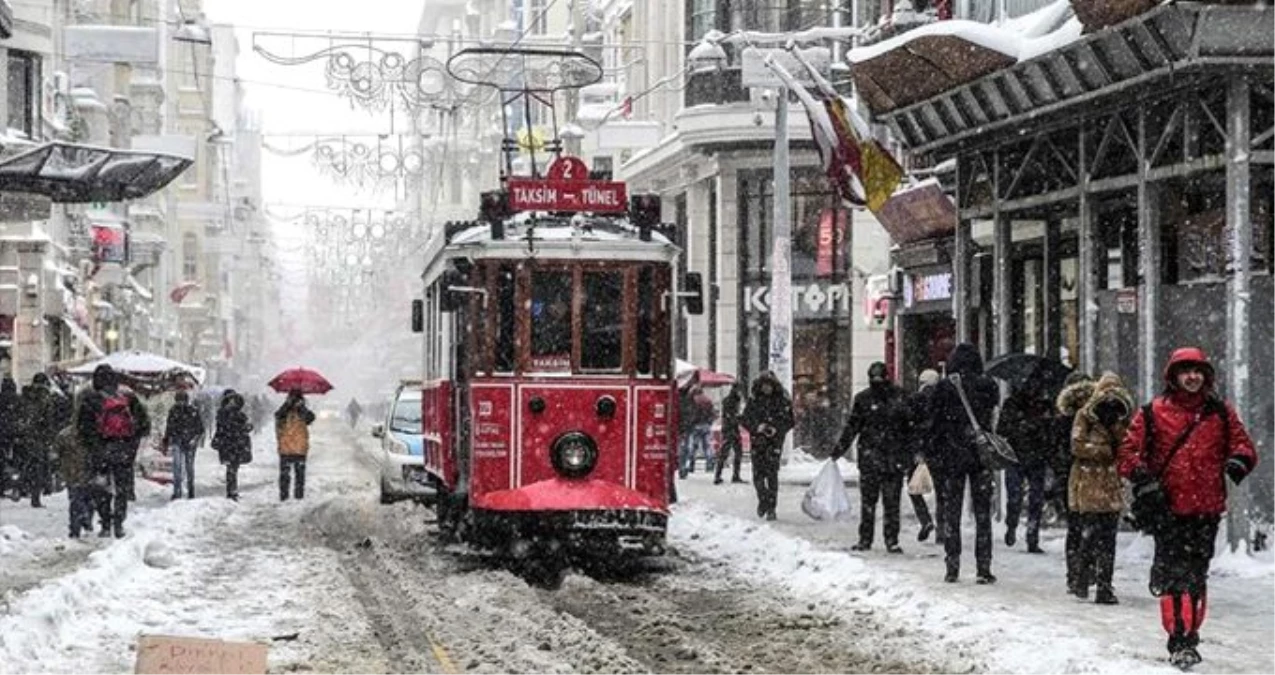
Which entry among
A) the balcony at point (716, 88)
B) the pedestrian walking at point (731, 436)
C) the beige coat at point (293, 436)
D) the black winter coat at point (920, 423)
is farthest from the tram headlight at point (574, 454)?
the balcony at point (716, 88)

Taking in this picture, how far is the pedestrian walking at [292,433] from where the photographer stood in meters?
31.4

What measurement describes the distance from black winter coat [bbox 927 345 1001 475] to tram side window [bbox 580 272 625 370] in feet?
9.30

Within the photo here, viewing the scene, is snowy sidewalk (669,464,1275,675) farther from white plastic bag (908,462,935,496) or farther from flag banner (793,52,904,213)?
flag banner (793,52,904,213)

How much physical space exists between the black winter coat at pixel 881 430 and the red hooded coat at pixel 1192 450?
8157mm

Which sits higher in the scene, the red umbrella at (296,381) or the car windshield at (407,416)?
the red umbrella at (296,381)

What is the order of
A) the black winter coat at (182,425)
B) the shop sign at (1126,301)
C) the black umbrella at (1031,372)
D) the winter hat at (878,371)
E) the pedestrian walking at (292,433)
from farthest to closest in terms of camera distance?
the pedestrian walking at (292,433) → the black winter coat at (182,425) → the shop sign at (1126,301) → the winter hat at (878,371) → the black umbrella at (1031,372)

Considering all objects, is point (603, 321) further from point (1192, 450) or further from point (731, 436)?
point (731, 436)

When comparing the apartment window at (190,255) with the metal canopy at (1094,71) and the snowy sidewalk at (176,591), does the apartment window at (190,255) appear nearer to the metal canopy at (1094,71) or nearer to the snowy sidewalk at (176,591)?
the snowy sidewalk at (176,591)

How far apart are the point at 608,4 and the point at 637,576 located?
45686 mm

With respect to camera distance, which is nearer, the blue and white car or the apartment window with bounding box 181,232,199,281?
the blue and white car

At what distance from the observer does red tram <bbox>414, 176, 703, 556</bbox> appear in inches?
758

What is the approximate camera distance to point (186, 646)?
33.8 ft

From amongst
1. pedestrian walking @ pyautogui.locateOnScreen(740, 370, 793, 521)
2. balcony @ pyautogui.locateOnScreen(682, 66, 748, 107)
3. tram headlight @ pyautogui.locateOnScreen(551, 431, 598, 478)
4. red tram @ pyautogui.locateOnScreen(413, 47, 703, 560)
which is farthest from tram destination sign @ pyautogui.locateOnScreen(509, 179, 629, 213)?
balcony @ pyautogui.locateOnScreen(682, 66, 748, 107)

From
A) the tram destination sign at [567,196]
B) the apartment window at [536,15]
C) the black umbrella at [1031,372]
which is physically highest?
the apartment window at [536,15]
